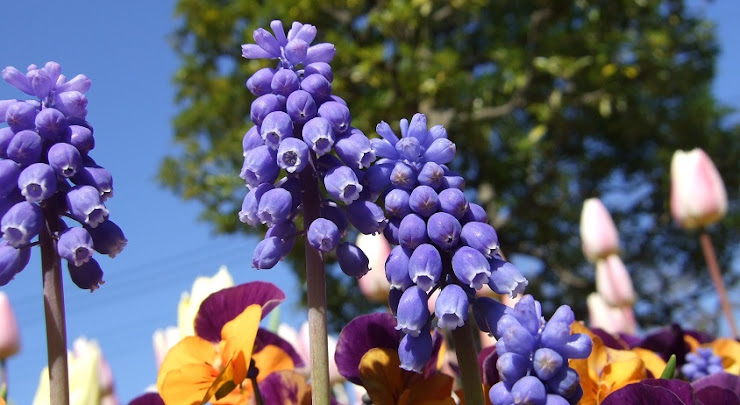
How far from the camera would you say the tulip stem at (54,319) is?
1.78 feet

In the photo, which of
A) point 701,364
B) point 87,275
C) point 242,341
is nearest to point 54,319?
point 87,275

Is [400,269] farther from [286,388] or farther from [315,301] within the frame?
[286,388]

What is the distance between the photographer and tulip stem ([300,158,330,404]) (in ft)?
1.77

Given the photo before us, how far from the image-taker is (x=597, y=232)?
94.4 inches

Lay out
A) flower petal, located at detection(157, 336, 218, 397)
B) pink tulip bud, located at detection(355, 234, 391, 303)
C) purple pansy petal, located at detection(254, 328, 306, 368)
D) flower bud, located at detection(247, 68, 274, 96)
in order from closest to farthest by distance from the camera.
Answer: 1. flower bud, located at detection(247, 68, 274, 96)
2. flower petal, located at detection(157, 336, 218, 397)
3. purple pansy petal, located at detection(254, 328, 306, 368)
4. pink tulip bud, located at detection(355, 234, 391, 303)

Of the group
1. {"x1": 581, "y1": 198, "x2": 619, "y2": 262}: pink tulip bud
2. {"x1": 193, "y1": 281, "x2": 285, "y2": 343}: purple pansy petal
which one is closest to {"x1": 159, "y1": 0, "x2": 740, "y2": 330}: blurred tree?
{"x1": 581, "y1": 198, "x2": 619, "y2": 262}: pink tulip bud

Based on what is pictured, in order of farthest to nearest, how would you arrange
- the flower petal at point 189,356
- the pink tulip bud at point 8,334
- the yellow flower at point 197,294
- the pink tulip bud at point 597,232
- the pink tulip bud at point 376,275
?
the pink tulip bud at point 597,232 < the pink tulip bud at point 376,275 < the pink tulip bud at point 8,334 < the yellow flower at point 197,294 < the flower petal at point 189,356

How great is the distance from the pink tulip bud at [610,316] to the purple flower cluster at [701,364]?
43.8 inches

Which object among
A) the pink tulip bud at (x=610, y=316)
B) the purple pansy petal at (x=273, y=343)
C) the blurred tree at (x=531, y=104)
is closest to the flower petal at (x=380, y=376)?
the purple pansy petal at (x=273, y=343)

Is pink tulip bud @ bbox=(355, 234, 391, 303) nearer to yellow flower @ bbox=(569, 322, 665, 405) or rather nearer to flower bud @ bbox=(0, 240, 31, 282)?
yellow flower @ bbox=(569, 322, 665, 405)

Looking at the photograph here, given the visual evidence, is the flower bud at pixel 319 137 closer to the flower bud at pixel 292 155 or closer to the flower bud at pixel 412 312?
the flower bud at pixel 292 155

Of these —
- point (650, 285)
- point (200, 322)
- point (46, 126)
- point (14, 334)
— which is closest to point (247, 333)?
point (200, 322)

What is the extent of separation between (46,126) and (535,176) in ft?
30.5

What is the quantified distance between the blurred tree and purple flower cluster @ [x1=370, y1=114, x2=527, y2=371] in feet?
21.9
